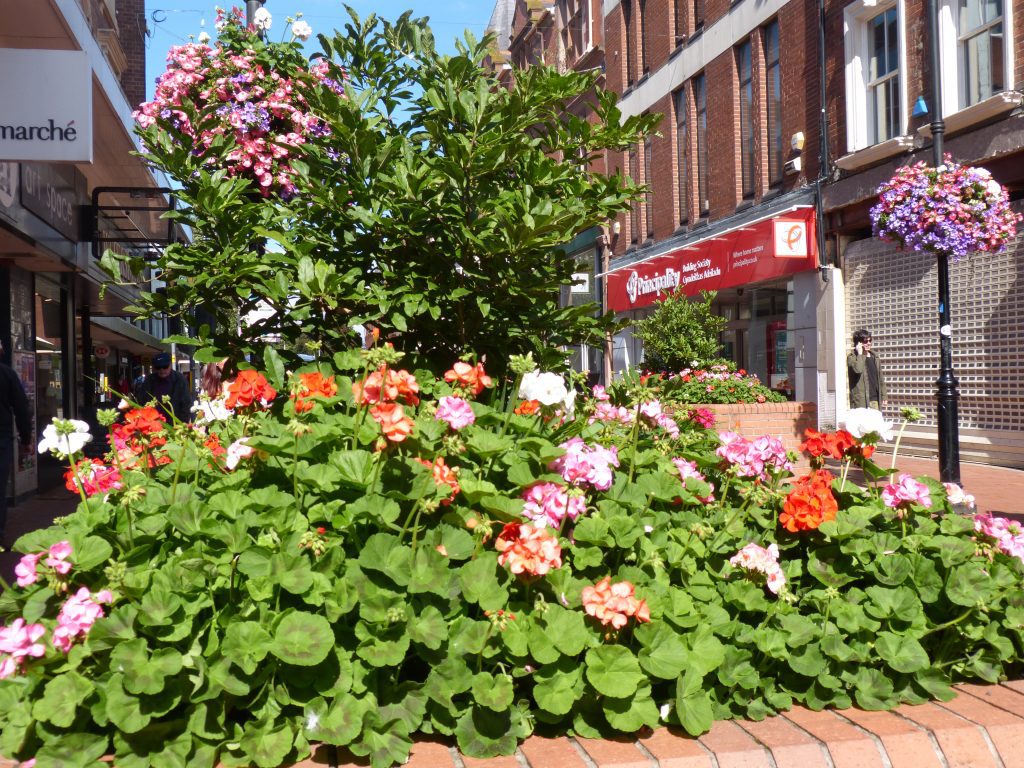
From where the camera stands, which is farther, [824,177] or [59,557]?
[824,177]

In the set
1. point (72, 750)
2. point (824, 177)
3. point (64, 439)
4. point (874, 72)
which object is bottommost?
point (72, 750)

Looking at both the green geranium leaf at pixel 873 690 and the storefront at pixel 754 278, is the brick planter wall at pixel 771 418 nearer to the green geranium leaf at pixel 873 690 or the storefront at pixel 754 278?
the storefront at pixel 754 278

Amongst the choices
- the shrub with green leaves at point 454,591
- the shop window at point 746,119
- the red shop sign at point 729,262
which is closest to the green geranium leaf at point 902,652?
the shrub with green leaves at point 454,591

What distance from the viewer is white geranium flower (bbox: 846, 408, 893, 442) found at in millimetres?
3232

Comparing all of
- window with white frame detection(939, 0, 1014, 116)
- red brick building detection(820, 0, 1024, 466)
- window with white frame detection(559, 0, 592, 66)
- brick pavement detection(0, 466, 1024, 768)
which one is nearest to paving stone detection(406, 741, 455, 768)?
brick pavement detection(0, 466, 1024, 768)

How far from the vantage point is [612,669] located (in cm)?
246

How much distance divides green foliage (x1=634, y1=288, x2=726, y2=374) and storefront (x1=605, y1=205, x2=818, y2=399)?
1.23 m

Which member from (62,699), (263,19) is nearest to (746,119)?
(263,19)

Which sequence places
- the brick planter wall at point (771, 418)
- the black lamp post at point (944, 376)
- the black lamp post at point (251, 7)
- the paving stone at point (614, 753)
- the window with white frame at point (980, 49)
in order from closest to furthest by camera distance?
1. the paving stone at point (614, 753)
2. the black lamp post at point (251, 7)
3. the black lamp post at point (944, 376)
4. the brick planter wall at point (771, 418)
5. the window with white frame at point (980, 49)

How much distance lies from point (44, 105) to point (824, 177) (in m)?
12.5

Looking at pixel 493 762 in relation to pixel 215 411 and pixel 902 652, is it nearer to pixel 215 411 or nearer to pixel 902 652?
pixel 902 652

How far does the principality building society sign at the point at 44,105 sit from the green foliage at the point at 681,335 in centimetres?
827

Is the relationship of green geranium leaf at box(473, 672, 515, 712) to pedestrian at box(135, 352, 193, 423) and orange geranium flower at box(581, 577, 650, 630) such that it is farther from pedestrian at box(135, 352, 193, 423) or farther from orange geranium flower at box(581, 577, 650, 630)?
pedestrian at box(135, 352, 193, 423)

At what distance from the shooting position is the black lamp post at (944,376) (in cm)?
858
